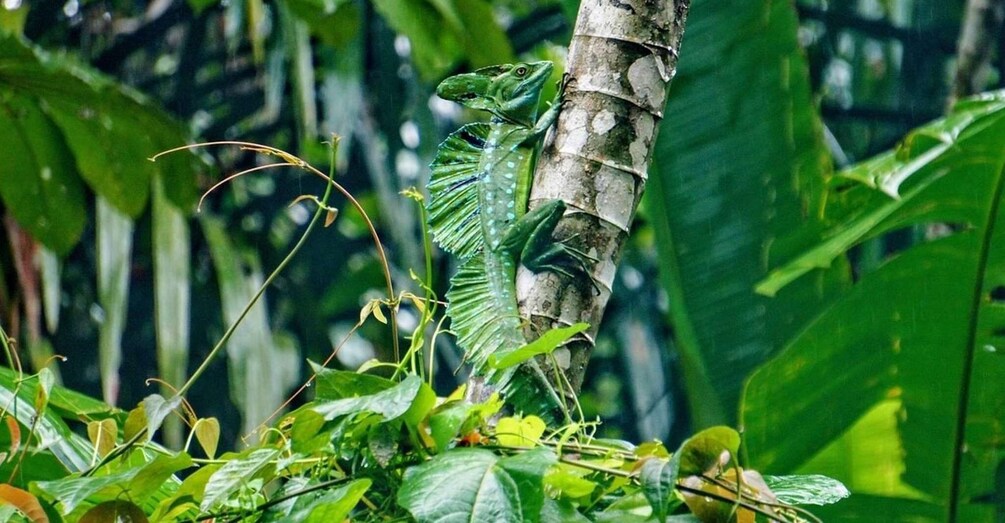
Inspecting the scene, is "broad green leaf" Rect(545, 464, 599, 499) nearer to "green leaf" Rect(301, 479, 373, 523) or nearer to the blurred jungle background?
"green leaf" Rect(301, 479, 373, 523)

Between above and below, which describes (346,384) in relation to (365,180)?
above

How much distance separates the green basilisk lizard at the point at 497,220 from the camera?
1744 mm

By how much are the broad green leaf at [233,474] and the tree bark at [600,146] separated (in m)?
0.55

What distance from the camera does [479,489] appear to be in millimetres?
1203

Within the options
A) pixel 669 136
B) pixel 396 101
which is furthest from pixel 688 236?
pixel 396 101

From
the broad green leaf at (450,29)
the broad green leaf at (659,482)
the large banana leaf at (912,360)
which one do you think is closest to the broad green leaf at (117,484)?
the broad green leaf at (659,482)

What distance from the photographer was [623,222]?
6.01 feet

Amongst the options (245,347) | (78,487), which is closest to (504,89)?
(78,487)

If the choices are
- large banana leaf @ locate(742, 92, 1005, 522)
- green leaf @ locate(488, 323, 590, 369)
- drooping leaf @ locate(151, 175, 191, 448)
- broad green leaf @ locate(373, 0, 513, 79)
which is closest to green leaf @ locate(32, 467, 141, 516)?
green leaf @ locate(488, 323, 590, 369)

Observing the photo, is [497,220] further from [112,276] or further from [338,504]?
[112,276]

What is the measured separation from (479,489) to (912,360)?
200 centimetres

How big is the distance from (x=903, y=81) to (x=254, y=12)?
3828mm

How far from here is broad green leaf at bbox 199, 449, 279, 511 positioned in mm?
1273

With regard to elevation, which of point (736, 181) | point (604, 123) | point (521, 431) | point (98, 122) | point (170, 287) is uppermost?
point (604, 123)
